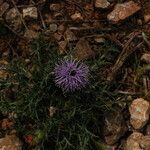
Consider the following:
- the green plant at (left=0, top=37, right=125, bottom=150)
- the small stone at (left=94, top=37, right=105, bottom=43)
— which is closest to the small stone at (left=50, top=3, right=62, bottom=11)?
the small stone at (left=94, top=37, right=105, bottom=43)

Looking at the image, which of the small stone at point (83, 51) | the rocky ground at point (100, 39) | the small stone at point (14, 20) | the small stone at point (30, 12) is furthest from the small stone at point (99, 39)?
the small stone at point (14, 20)

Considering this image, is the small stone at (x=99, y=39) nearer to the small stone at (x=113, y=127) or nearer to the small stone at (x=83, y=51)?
the small stone at (x=83, y=51)

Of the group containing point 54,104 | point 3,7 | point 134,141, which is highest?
point 3,7

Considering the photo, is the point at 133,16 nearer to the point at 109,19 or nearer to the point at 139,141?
the point at 109,19

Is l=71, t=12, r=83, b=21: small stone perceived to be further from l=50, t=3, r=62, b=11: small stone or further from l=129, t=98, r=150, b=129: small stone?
l=129, t=98, r=150, b=129: small stone

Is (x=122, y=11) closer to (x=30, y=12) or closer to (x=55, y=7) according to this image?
(x=55, y=7)

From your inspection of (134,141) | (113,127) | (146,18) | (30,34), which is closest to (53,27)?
(30,34)
